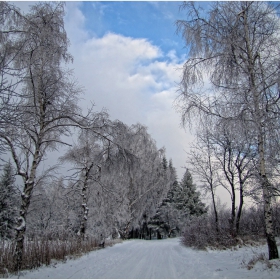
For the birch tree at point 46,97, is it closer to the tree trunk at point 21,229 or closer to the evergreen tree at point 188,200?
the tree trunk at point 21,229

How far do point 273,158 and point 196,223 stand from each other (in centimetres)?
1256

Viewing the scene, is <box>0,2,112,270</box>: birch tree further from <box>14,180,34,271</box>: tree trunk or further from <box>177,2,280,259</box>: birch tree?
<box>177,2,280,259</box>: birch tree

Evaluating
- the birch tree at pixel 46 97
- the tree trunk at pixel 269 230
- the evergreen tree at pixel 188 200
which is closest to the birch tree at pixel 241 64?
the tree trunk at pixel 269 230

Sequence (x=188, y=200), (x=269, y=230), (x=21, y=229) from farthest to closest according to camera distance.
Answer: (x=188, y=200)
(x=21, y=229)
(x=269, y=230)

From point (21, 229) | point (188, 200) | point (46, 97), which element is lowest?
point (21, 229)

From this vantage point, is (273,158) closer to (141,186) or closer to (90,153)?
(90,153)

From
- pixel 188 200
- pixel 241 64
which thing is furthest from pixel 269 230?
pixel 188 200

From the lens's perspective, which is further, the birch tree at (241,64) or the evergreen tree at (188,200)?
the evergreen tree at (188,200)

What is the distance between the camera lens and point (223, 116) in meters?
5.87

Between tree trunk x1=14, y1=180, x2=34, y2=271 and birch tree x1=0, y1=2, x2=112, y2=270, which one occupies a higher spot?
birch tree x1=0, y1=2, x2=112, y2=270

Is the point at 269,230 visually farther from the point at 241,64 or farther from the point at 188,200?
the point at 188,200

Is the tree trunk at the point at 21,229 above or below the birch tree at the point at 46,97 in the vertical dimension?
below

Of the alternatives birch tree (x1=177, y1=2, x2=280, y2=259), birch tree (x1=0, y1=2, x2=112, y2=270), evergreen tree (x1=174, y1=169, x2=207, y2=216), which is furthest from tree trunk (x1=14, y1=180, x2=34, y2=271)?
evergreen tree (x1=174, y1=169, x2=207, y2=216)

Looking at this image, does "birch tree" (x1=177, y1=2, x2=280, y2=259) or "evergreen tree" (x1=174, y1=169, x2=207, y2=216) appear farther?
"evergreen tree" (x1=174, y1=169, x2=207, y2=216)
